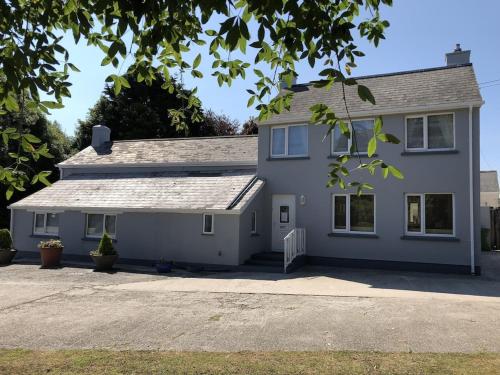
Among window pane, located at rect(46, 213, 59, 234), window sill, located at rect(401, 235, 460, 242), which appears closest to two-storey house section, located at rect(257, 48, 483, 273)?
window sill, located at rect(401, 235, 460, 242)

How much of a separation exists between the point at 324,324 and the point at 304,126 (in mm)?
10937

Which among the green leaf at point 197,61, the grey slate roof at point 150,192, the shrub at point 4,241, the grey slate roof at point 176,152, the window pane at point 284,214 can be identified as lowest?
the shrub at point 4,241

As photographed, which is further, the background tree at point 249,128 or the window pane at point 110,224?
the background tree at point 249,128

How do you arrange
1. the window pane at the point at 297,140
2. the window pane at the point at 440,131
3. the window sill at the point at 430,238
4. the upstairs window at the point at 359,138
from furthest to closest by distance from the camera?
the window pane at the point at 297,140
the upstairs window at the point at 359,138
the window pane at the point at 440,131
the window sill at the point at 430,238

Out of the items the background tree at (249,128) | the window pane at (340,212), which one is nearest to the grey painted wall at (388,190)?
the window pane at (340,212)

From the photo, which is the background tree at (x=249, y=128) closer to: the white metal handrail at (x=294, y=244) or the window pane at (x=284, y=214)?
the window pane at (x=284, y=214)

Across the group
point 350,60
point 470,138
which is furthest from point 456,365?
point 470,138

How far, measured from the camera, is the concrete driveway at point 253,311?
720 centimetres

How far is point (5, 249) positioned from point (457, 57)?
2083cm

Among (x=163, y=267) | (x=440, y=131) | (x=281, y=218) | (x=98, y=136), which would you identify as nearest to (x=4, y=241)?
(x=163, y=267)

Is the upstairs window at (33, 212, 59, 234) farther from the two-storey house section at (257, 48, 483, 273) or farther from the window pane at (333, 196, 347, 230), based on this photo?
the window pane at (333, 196, 347, 230)

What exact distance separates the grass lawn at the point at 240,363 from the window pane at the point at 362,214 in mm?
10430

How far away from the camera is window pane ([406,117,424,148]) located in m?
16.0

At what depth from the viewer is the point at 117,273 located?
15672mm
